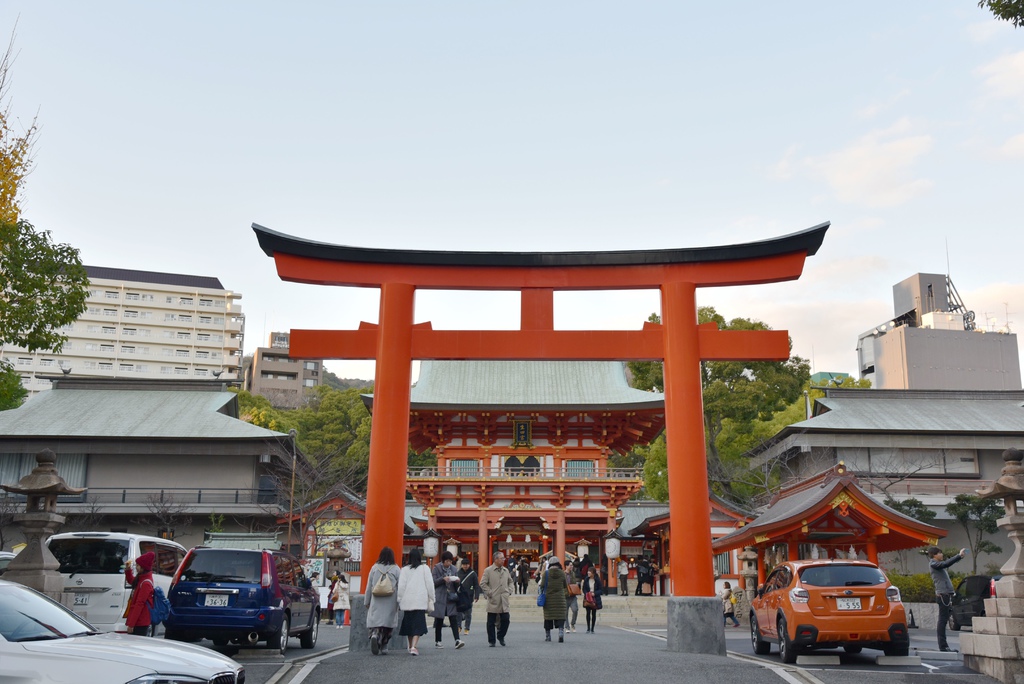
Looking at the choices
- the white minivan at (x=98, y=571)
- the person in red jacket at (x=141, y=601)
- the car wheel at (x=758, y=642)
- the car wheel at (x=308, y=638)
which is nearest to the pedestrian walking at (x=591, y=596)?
the car wheel at (x=758, y=642)

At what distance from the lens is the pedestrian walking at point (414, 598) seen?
1252cm

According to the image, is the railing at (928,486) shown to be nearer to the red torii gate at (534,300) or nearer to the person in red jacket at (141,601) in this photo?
the red torii gate at (534,300)

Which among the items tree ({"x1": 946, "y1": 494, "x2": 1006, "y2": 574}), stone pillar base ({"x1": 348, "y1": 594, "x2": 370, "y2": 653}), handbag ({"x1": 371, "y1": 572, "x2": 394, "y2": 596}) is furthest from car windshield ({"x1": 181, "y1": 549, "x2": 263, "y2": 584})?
tree ({"x1": 946, "y1": 494, "x2": 1006, "y2": 574})

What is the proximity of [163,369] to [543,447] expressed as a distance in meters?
61.0

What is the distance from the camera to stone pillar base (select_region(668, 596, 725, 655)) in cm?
1327

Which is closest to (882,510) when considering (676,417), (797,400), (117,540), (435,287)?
(676,417)

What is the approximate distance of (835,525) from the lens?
80.1 ft

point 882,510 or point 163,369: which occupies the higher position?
point 163,369

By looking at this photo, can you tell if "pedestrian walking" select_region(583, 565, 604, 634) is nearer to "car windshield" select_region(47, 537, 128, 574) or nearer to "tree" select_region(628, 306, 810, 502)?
"car windshield" select_region(47, 537, 128, 574)

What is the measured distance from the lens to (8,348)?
257 ft

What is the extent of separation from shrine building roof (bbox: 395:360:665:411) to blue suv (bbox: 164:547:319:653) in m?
22.0

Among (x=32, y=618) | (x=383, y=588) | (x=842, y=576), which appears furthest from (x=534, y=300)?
(x=32, y=618)

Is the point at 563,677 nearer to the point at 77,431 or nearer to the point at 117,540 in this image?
the point at 117,540

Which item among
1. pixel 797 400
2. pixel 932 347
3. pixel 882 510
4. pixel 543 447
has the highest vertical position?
pixel 932 347
